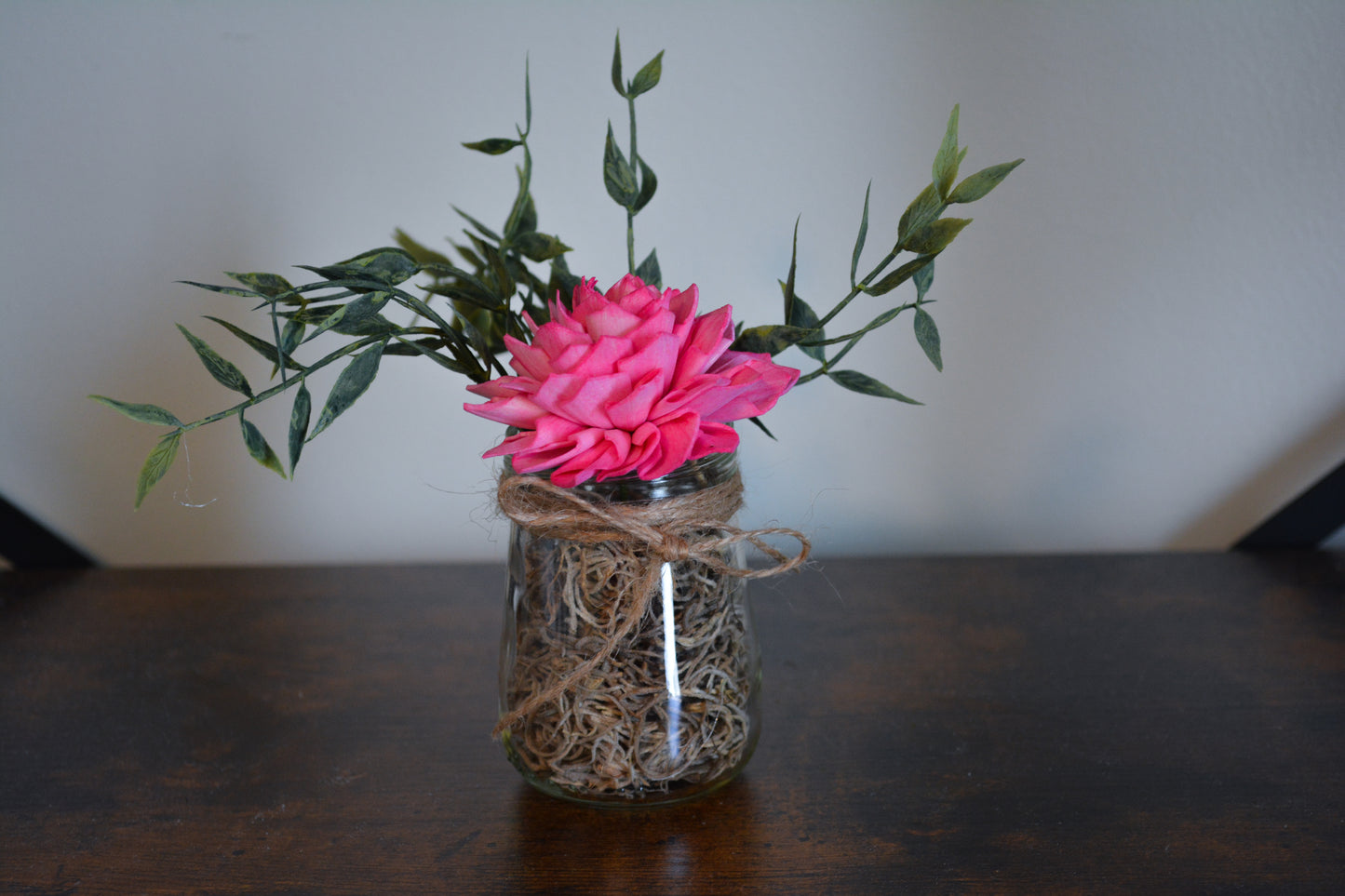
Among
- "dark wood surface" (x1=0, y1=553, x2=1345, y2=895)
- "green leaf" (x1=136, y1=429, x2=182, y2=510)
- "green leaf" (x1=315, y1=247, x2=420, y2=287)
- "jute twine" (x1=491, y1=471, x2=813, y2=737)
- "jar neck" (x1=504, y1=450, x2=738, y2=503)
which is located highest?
"green leaf" (x1=315, y1=247, x2=420, y2=287)

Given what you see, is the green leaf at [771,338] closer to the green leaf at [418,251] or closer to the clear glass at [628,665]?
the clear glass at [628,665]

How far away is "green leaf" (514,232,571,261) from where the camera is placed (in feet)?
1.64

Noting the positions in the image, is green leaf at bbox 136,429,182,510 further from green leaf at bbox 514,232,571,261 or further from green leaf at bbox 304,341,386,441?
green leaf at bbox 514,232,571,261

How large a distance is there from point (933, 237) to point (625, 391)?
0.16 meters

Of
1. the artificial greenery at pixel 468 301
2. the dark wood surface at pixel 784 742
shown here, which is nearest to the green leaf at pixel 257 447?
the artificial greenery at pixel 468 301

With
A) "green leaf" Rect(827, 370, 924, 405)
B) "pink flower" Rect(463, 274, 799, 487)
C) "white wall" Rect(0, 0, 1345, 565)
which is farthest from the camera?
"white wall" Rect(0, 0, 1345, 565)

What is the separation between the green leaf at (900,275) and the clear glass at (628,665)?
115mm

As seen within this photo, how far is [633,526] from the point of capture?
1.34 feet

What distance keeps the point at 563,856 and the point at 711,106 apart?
568 mm

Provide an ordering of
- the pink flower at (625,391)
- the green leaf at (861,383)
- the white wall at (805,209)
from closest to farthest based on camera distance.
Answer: the pink flower at (625,391) → the green leaf at (861,383) → the white wall at (805,209)

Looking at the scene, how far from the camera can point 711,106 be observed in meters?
0.71

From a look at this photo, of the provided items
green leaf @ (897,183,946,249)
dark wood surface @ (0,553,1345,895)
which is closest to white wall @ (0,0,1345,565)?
dark wood surface @ (0,553,1345,895)

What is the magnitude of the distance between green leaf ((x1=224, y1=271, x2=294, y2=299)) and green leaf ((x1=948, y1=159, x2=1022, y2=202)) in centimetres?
31

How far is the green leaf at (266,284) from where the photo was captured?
0.40 metres
